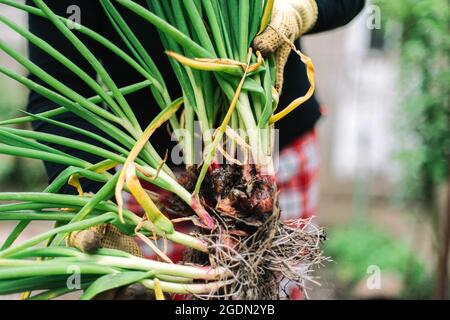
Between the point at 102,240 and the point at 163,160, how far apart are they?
0.15 meters

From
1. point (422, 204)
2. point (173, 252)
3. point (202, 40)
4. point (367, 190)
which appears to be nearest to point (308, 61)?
point (202, 40)

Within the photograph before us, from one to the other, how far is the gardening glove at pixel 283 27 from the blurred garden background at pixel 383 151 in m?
0.17

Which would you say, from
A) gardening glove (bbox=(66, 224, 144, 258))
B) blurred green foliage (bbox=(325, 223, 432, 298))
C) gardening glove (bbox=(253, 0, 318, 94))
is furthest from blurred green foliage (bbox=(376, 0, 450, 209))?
gardening glove (bbox=(66, 224, 144, 258))

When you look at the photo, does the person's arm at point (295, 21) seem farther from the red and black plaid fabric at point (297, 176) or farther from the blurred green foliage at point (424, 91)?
the blurred green foliage at point (424, 91)

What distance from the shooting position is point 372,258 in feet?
9.84

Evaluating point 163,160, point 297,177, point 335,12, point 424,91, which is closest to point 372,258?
point 424,91

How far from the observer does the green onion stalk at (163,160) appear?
883mm

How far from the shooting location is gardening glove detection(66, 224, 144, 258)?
0.89 m

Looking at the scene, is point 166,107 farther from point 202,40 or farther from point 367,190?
point 367,190

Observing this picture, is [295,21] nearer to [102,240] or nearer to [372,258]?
[102,240]

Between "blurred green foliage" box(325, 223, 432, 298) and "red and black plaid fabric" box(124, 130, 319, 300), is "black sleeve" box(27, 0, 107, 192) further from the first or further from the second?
"blurred green foliage" box(325, 223, 432, 298)

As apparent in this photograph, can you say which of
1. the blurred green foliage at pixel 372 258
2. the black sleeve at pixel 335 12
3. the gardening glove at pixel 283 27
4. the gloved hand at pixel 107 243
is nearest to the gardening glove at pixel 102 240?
the gloved hand at pixel 107 243

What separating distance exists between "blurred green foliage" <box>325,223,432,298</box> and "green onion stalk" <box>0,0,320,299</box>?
1771mm

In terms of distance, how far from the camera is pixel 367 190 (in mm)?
3775
